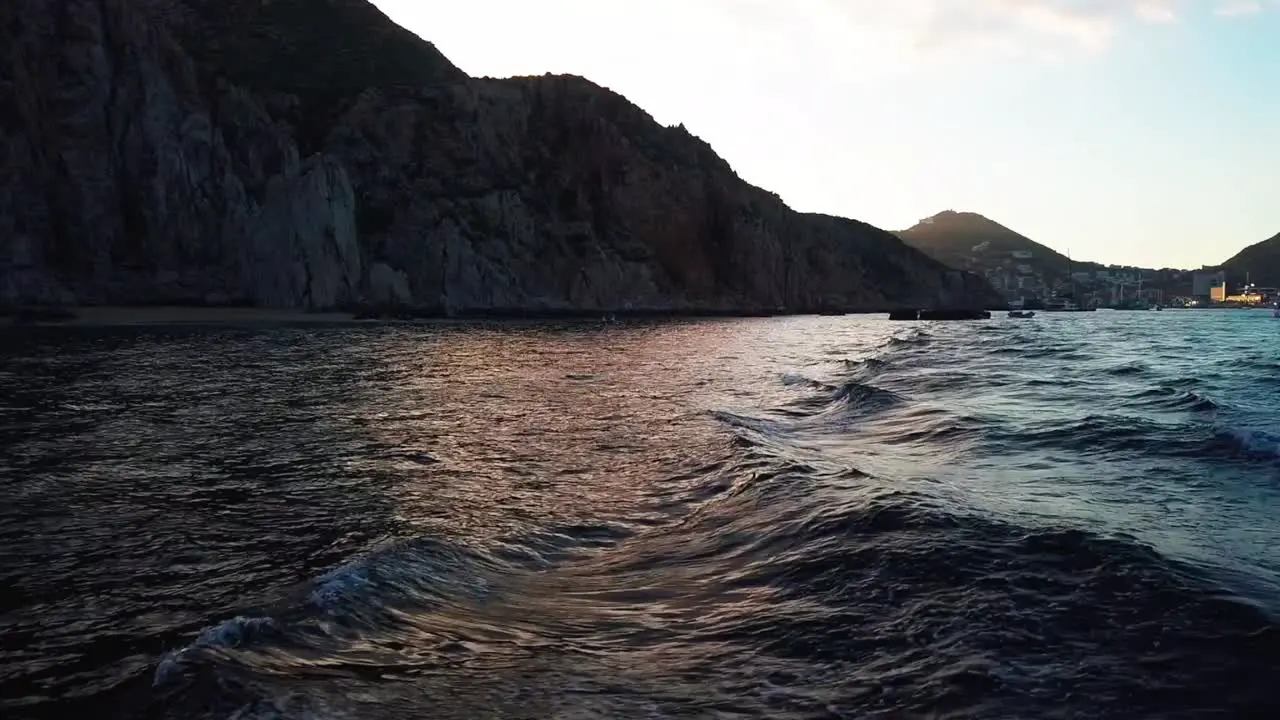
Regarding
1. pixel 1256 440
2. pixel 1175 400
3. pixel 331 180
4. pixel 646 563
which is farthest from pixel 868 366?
pixel 331 180

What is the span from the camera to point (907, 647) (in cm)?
Answer: 683

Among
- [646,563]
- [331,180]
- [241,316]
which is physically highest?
[331,180]

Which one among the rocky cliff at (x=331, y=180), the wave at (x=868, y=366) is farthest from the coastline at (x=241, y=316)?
the wave at (x=868, y=366)

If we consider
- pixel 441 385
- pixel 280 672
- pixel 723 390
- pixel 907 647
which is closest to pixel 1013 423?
pixel 723 390

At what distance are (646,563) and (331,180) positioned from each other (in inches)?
4414

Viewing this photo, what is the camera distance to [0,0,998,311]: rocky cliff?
103 m

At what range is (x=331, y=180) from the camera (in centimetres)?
11081

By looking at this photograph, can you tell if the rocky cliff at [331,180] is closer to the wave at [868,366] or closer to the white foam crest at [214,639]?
the wave at [868,366]

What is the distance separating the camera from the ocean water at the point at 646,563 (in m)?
6.10

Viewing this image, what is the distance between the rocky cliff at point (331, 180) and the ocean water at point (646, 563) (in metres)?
95.1

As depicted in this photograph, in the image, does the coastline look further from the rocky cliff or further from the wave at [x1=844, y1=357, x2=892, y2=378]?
the wave at [x1=844, y1=357, x2=892, y2=378]

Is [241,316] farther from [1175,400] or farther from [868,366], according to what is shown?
[1175,400]

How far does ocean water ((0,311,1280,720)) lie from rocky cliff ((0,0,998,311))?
95.1 meters

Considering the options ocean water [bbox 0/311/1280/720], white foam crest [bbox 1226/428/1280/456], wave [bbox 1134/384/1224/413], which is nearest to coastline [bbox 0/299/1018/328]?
ocean water [bbox 0/311/1280/720]
